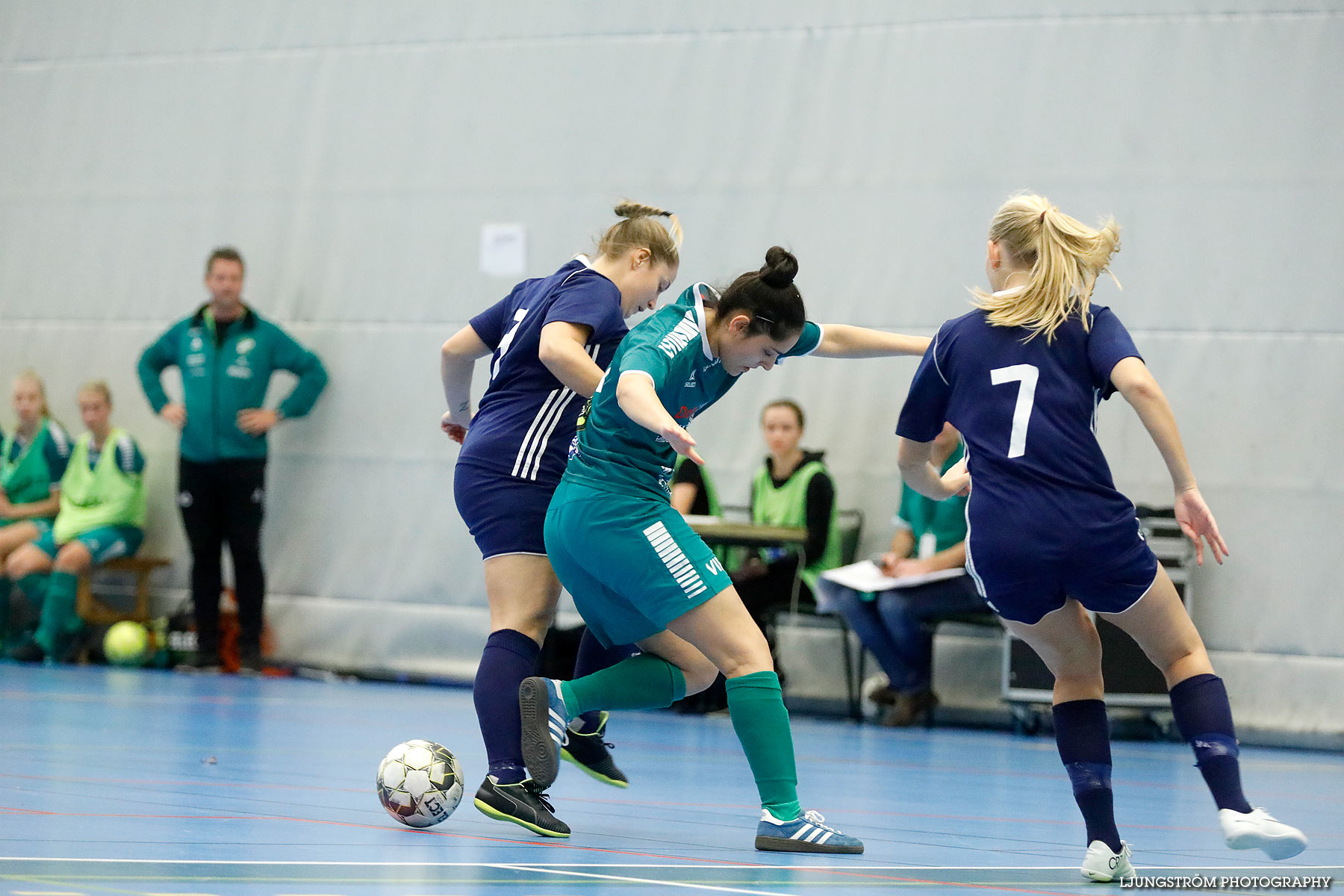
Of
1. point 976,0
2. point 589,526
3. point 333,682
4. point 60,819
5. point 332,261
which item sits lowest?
point 333,682

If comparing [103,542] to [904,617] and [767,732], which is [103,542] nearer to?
[904,617]

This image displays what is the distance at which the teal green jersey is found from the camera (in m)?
3.48

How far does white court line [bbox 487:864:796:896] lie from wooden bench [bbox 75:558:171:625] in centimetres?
748

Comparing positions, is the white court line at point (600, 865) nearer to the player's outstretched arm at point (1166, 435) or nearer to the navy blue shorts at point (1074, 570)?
the navy blue shorts at point (1074, 570)

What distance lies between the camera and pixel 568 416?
397 centimetres

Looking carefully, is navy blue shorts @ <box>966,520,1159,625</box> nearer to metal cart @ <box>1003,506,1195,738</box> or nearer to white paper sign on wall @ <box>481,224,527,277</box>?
metal cart @ <box>1003,506,1195,738</box>

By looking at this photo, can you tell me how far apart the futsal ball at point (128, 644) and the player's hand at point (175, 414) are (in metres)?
1.32

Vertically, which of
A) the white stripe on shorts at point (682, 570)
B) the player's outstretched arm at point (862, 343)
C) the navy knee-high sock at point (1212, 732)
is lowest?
the navy knee-high sock at point (1212, 732)

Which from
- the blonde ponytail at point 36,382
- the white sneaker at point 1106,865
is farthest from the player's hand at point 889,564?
the blonde ponytail at point 36,382

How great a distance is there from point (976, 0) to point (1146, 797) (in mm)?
5004

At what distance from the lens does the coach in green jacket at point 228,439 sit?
9.52 metres

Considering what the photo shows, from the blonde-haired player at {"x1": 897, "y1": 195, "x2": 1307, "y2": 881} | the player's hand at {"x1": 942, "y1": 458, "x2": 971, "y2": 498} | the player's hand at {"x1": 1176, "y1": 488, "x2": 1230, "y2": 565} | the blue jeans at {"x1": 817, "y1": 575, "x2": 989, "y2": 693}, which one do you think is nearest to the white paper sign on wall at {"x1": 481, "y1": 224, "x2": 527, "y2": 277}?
the blue jeans at {"x1": 817, "y1": 575, "x2": 989, "y2": 693}

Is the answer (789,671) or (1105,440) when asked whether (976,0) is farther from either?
(789,671)

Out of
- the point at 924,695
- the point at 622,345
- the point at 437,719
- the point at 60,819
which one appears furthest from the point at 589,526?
the point at 924,695
